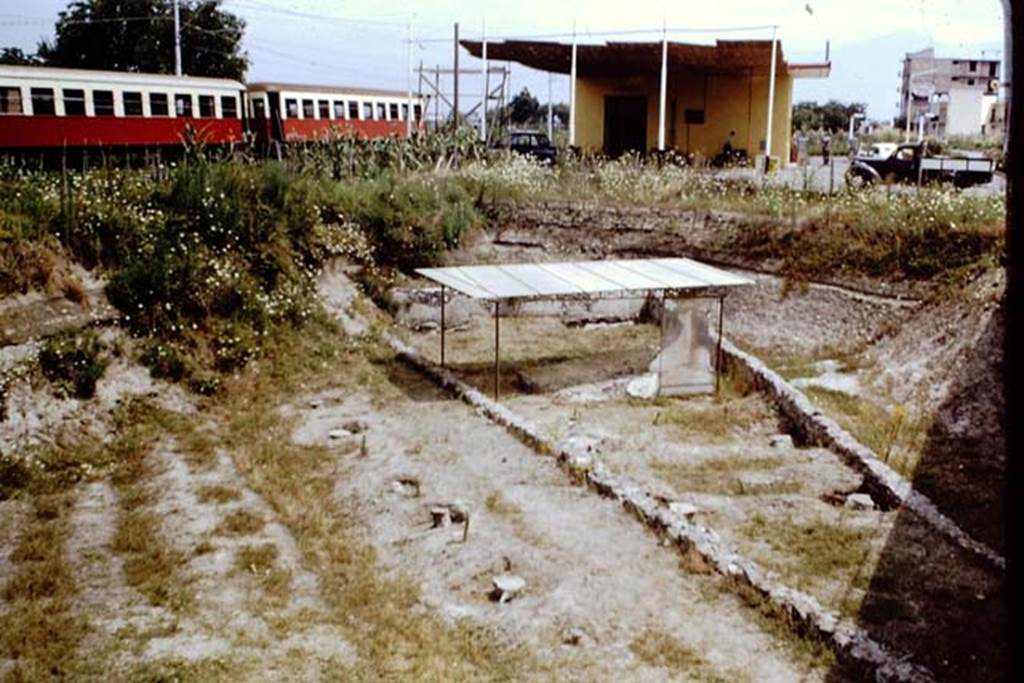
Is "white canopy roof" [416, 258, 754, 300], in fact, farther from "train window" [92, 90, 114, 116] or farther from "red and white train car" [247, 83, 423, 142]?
"red and white train car" [247, 83, 423, 142]

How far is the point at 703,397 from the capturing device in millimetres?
13258

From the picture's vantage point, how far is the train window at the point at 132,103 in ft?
72.9

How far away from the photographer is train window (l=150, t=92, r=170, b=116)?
23083mm

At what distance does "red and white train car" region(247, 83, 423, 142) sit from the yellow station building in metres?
5.10

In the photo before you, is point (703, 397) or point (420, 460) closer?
point (420, 460)

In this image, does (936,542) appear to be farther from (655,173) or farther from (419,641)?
(655,173)

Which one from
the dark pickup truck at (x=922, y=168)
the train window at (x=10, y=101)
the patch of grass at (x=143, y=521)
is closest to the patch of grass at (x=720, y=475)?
the patch of grass at (x=143, y=521)

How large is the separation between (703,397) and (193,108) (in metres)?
17.7

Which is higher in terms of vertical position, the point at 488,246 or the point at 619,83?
the point at 619,83

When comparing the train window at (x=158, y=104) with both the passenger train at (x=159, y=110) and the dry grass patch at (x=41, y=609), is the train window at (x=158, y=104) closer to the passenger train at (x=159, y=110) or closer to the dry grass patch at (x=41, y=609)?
the passenger train at (x=159, y=110)

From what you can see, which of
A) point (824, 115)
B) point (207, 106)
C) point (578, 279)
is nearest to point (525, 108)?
point (824, 115)

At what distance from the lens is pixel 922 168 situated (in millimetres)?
22578

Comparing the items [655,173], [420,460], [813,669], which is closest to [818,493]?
[813,669]

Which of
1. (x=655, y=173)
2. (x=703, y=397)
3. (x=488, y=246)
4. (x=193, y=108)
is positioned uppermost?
(x=193, y=108)
